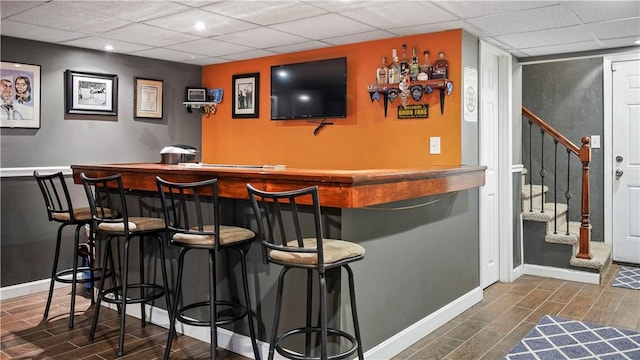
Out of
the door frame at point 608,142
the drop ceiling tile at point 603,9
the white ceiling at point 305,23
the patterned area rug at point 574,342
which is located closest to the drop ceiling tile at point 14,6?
the white ceiling at point 305,23

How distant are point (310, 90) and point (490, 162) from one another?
180 cm

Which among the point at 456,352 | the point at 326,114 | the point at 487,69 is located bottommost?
the point at 456,352

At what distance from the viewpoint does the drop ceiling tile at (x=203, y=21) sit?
11.5ft

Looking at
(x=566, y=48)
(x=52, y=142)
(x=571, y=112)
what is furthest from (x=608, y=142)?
(x=52, y=142)

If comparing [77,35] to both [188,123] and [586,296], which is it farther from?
[586,296]

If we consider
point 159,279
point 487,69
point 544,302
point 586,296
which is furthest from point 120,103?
point 586,296

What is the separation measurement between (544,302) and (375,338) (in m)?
2.01

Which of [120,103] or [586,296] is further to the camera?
[120,103]

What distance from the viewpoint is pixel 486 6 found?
3.23m

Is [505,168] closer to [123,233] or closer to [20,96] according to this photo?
[123,233]

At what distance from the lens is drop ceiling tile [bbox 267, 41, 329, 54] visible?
448cm

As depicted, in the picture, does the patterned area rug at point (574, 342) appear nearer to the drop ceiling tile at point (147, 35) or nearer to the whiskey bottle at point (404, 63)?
the whiskey bottle at point (404, 63)

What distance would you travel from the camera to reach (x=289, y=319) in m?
2.84

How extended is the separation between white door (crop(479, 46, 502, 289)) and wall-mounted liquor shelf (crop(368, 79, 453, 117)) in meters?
0.59
